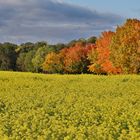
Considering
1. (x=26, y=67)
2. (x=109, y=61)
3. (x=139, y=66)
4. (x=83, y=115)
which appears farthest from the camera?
(x=26, y=67)

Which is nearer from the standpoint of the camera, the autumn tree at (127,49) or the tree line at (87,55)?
the autumn tree at (127,49)

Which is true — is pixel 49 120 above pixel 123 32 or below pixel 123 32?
below

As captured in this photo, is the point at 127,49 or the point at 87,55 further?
the point at 87,55

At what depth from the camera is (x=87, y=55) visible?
104562 mm

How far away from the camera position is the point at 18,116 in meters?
15.7

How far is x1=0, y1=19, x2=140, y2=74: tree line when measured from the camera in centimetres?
7925

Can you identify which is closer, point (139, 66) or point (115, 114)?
point (115, 114)

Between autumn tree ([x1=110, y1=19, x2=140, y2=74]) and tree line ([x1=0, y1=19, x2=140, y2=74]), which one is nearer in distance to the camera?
autumn tree ([x1=110, y1=19, x2=140, y2=74])

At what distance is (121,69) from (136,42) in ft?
14.5

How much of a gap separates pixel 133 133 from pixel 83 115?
3948 mm

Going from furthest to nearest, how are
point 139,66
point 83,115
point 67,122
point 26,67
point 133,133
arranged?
point 26,67
point 139,66
point 83,115
point 67,122
point 133,133

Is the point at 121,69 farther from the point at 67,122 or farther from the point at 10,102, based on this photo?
the point at 67,122

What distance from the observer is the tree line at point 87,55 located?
79.2 m

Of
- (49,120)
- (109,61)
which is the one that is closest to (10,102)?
(49,120)
